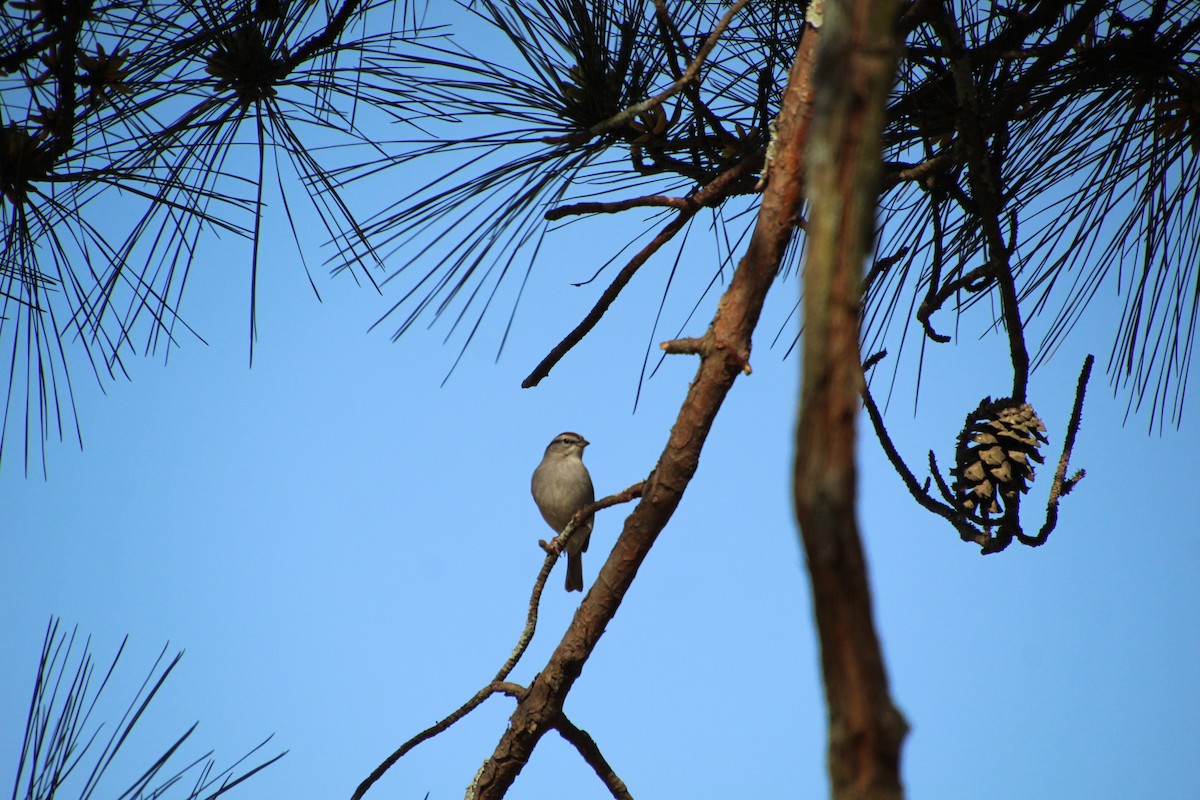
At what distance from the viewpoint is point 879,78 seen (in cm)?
68

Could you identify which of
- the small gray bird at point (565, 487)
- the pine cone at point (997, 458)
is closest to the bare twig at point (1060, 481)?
the pine cone at point (997, 458)

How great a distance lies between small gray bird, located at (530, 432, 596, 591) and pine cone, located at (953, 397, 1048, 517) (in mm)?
3283

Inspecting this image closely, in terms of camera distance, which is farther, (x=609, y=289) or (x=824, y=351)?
(x=609, y=289)

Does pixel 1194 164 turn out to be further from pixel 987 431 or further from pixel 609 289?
pixel 609 289

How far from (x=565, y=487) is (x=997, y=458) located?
343cm

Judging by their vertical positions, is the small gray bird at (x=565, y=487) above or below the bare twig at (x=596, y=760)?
above

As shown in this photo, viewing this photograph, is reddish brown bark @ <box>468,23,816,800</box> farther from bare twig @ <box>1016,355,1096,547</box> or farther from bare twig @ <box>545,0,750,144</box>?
bare twig @ <box>1016,355,1096,547</box>

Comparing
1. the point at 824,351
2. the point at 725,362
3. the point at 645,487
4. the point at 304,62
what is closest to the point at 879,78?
the point at 824,351

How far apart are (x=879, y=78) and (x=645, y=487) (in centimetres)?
137

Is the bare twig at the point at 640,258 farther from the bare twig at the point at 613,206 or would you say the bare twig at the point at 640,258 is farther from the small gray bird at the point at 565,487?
the small gray bird at the point at 565,487

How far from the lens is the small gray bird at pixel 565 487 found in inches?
221

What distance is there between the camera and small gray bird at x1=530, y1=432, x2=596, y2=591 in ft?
18.4

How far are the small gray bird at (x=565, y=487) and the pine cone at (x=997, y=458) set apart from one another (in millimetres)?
3283

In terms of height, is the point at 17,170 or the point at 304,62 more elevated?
the point at 304,62
